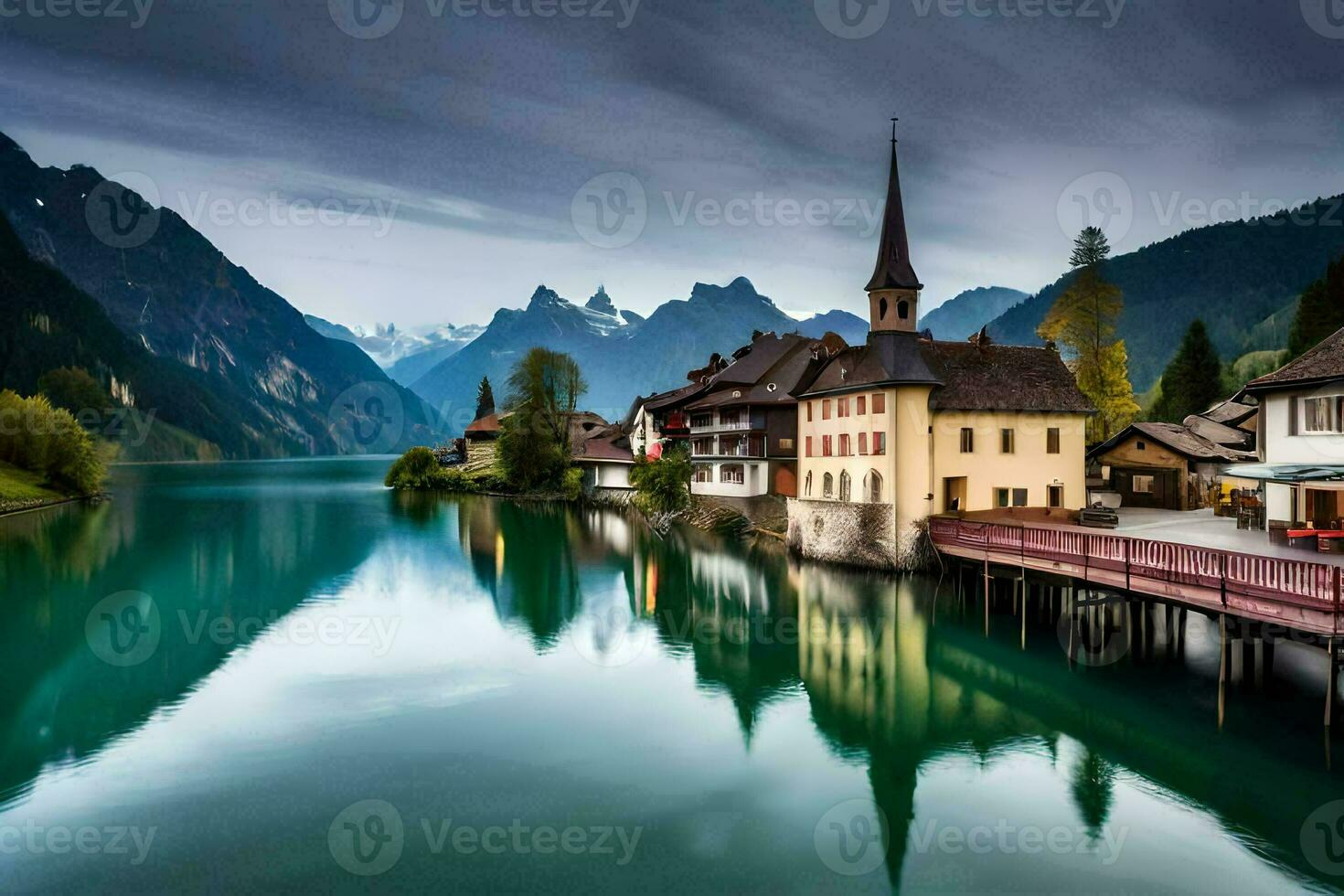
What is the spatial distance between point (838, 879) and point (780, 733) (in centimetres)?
677

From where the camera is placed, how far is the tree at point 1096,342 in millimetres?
55000

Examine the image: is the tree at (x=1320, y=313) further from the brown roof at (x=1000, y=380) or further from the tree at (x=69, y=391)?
the tree at (x=69, y=391)

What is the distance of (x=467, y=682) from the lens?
2447 cm

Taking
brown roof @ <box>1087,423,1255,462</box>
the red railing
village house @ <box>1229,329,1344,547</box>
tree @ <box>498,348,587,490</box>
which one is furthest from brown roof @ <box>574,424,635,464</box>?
village house @ <box>1229,329,1344,547</box>

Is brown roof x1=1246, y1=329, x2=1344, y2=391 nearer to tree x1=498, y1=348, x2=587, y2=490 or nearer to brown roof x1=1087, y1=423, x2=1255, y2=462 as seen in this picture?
brown roof x1=1087, y1=423, x2=1255, y2=462

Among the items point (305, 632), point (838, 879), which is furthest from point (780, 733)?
point (305, 632)

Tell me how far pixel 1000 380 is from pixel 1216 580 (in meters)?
22.8

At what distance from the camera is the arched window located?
39.4 m

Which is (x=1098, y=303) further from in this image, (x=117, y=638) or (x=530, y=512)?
(x=117, y=638)

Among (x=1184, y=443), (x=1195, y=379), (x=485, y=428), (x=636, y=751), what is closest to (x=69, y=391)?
(x=485, y=428)

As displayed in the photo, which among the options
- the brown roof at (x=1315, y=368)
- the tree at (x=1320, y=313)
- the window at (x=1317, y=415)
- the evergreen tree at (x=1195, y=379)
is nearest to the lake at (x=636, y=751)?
the window at (x=1317, y=415)

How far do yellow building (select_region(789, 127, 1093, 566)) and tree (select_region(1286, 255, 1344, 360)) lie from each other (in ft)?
110

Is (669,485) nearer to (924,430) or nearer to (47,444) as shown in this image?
(924,430)

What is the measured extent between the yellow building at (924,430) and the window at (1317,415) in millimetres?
14085
